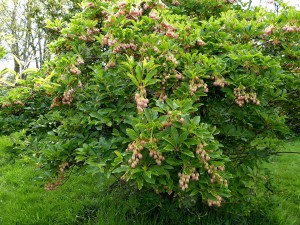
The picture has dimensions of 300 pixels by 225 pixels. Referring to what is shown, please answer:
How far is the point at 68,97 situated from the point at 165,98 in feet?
2.69

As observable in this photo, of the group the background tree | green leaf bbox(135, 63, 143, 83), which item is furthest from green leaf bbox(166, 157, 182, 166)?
the background tree

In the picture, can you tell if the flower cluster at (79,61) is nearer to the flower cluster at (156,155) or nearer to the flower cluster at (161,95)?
the flower cluster at (161,95)

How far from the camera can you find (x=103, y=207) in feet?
12.9

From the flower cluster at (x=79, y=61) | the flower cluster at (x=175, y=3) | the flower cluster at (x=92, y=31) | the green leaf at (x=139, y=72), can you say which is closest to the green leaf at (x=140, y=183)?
the green leaf at (x=139, y=72)

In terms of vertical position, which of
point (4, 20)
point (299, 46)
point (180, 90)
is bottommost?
point (180, 90)

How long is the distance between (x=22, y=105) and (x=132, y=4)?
1.48 m

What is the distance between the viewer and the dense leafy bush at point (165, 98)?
1.94m

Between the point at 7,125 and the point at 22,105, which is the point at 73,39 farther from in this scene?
the point at 7,125

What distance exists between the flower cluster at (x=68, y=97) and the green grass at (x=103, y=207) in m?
0.62

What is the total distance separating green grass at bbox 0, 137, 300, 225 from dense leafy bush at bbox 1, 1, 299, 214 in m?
0.63

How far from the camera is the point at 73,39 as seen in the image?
10.7 ft

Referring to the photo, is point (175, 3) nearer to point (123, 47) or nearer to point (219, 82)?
point (123, 47)

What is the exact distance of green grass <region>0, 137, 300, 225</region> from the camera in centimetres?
368

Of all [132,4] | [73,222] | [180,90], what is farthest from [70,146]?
[73,222]
